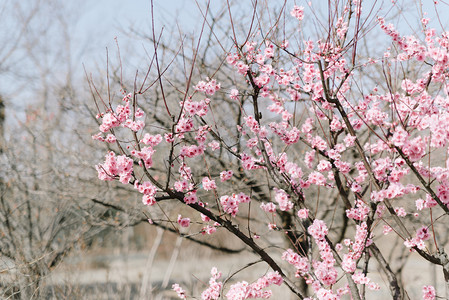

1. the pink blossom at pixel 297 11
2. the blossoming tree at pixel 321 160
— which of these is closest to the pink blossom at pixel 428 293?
the blossoming tree at pixel 321 160

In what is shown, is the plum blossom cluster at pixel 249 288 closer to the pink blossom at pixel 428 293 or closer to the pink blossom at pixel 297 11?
the pink blossom at pixel 428 293

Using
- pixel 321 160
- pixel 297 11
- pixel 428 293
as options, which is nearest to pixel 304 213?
pixel 321 160

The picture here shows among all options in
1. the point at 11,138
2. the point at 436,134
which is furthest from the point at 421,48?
the point at 11,138

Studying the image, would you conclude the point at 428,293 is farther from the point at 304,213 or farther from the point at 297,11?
the point at 297,11

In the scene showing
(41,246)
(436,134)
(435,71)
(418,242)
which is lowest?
(41,246)

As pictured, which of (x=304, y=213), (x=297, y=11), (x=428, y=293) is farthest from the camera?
(x=297, y=11)

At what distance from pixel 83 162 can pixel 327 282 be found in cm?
507

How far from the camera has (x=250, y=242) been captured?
2889 mm

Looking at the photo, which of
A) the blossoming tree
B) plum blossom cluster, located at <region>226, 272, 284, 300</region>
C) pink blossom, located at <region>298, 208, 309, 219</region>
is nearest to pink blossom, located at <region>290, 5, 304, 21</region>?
the blossoming tree

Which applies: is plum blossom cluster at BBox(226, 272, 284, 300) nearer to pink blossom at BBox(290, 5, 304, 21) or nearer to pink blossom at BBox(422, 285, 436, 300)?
pink blossom at BBox(422, 285, 436, 300)

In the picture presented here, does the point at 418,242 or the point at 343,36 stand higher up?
the point at 343,36

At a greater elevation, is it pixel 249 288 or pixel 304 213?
pixel 304 213

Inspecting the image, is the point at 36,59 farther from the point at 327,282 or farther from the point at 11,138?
the point at 327,282

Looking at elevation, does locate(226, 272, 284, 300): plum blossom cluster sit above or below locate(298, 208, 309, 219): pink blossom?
below
